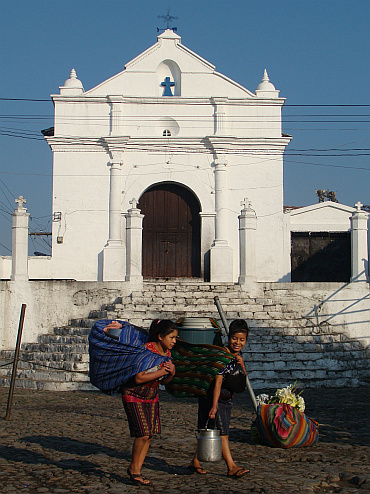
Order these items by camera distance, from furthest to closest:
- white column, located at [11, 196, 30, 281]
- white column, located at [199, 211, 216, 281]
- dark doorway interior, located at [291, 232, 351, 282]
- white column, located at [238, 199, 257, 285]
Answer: dark doorway interior, located at [291, 232, 351, 282] < white column, located at [199, 211, 216, 281] < white column, located at [238, 199, 257, 285] < white column, located at [11, 196, 30, 281]

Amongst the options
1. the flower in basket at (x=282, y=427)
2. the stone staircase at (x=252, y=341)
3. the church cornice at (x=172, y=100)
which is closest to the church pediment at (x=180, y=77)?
the church cornice at (x=172, y=100)

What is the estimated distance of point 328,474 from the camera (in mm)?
5742

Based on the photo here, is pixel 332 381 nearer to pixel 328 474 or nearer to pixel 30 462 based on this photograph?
pixel 328 474

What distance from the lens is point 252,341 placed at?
12648 millimetres

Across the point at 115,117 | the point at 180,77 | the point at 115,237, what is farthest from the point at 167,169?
the point at 180,77

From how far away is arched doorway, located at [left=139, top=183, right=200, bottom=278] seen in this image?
60.8 feet

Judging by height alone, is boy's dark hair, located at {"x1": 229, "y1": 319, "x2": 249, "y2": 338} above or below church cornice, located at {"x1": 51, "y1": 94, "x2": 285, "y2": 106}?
below

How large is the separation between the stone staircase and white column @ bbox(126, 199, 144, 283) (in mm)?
450

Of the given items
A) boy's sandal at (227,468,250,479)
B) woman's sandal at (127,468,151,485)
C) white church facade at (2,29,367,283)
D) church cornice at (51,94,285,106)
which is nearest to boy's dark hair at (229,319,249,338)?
boy's sandal at (227,468,250,479)

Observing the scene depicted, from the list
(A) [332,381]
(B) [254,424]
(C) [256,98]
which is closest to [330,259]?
(C) [256,98]

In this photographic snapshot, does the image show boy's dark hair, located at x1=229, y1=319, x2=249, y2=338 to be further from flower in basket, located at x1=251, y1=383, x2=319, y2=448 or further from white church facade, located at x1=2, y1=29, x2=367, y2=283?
white church facade, located at x1=2, y1=29, x2=367, y2=283

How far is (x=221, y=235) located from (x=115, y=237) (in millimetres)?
3065

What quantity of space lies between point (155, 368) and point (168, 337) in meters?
0.30

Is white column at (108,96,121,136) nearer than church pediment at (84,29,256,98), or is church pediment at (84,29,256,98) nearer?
white column at (108,96,121,136)
